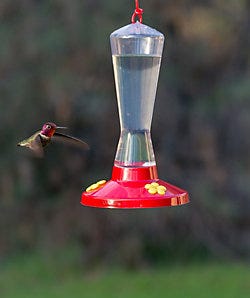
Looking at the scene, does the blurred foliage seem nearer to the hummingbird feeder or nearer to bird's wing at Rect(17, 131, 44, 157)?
the hummingbird feeder

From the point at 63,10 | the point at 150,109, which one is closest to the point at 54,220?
the point at 63,10

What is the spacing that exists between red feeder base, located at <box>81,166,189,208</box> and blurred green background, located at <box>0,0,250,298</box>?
18.0ft

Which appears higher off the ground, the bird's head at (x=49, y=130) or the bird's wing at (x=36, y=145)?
the bird's head at (x=49, y=130)

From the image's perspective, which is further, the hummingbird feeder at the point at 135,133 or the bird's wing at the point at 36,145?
the bird's wing at the point at 36,145

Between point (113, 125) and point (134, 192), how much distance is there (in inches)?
262

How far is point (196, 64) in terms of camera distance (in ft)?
36.1

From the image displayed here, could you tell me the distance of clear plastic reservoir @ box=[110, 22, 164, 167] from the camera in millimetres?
3984

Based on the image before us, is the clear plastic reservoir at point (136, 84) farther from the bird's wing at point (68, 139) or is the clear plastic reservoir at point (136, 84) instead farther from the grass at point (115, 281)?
the grass at point (115, 281)

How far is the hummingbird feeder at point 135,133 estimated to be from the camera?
369 centimetres

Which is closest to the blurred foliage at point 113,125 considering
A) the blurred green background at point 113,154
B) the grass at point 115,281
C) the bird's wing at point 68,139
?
the blurred green background at point 113,154

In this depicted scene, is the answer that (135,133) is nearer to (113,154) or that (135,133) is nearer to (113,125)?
(113,125)

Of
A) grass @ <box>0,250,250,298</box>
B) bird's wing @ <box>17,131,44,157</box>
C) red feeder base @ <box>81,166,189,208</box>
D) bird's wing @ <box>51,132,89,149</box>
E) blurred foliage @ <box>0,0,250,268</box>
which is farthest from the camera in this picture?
grass @ <box>0,250,250,298</box>

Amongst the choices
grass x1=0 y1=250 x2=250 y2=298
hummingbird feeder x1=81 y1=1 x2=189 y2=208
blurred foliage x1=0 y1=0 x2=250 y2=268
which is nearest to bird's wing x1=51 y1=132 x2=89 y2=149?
hummingbird feeder x1=81 y1=1 x2=189 y2=208

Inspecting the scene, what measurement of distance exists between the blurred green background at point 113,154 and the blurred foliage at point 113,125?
0.05 feet
